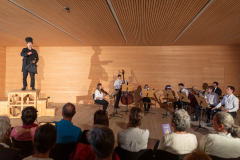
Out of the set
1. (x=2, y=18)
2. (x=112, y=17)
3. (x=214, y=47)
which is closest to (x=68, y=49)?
(x=2, y=18)

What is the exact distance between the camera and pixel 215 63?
24.9ft

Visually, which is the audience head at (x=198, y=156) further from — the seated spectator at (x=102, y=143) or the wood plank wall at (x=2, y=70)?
the wood plank wall at (x=2, y=70)

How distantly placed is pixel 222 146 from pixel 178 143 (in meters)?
0.43

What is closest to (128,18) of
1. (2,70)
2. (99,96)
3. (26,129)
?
(99,96)

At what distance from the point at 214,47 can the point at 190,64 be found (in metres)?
1.33

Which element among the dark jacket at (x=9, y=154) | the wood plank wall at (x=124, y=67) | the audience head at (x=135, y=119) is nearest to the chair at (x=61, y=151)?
the dark jacket at (x=9, y=154)

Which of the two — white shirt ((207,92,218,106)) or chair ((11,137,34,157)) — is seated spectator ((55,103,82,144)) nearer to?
chair ((11,137,34,157))

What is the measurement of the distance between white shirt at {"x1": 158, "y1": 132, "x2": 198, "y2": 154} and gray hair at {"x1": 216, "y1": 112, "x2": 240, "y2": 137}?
0.41m

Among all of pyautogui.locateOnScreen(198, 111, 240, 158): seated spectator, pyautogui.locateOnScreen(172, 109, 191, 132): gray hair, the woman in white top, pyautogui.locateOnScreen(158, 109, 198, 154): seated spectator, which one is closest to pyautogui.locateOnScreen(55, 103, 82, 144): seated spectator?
pyautogui.locateOnScreen(158, 109, 198, 154): seated spectator

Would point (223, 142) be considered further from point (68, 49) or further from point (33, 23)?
point (68, 49)

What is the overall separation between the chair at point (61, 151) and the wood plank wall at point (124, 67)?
6.22 metres

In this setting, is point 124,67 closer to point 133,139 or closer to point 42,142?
point 133,139

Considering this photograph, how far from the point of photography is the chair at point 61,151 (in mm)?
1827

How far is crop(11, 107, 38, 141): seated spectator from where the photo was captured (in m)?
2.04
